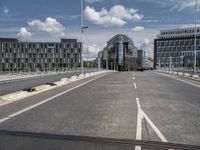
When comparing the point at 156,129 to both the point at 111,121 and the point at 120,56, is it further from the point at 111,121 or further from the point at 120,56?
the point at 120,56

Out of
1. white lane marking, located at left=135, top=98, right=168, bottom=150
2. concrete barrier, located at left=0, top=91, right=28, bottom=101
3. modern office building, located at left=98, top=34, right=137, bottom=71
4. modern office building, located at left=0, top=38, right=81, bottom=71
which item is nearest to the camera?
white lane marking, located at left=135, top=98, right=168, bottom=150

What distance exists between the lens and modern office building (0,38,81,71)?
137500mm

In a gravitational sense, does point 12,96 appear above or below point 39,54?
below

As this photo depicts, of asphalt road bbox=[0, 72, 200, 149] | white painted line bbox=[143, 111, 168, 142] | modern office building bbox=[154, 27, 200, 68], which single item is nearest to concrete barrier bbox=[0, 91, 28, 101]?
asphalt road bbox=[0, 72, 200, 149]

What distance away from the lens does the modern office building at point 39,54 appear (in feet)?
451

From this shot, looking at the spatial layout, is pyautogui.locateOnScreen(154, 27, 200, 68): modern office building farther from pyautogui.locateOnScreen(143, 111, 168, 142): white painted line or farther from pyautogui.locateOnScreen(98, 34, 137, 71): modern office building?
pyautogui.locateOnScreen(143, 111, 168, 142): white painted line

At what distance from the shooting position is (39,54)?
13875 centimetres

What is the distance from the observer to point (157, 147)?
614cm

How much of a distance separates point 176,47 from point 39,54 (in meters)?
80.7

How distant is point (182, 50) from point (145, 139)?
173362 millimetres

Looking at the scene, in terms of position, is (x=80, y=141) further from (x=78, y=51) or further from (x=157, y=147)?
(x=78, y=51)

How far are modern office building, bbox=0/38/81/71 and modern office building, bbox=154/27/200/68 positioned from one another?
180 ft

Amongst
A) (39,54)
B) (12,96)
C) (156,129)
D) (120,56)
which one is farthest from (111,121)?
(120,56)

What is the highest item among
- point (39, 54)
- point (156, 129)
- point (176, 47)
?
point (176, 47)
